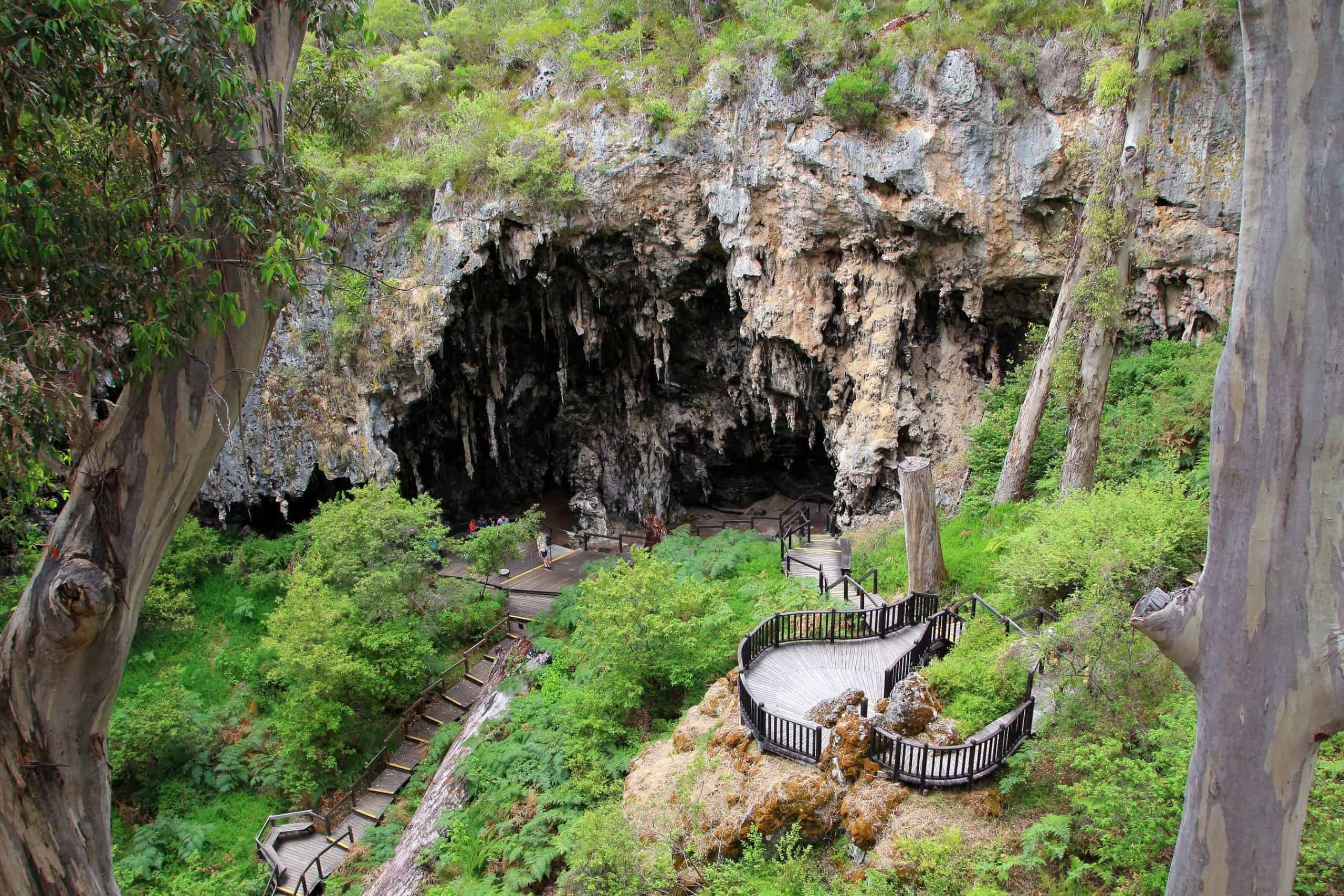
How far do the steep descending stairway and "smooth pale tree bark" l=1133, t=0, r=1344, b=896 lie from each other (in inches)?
505

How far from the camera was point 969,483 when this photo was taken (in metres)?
16.6

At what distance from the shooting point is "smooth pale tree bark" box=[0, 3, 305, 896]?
4.43m

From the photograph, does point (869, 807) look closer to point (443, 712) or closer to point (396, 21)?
point (443, 712)

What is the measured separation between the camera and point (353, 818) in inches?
546

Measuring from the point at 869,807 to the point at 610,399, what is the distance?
62.4ft

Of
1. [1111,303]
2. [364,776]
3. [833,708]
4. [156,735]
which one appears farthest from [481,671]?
[1111,303]

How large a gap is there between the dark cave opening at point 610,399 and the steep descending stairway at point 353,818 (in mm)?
6475

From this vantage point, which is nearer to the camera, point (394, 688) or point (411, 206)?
point (394, 688)

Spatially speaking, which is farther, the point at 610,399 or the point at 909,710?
the point at 610,399

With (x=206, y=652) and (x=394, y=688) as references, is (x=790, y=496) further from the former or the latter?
(x=206, y=652)

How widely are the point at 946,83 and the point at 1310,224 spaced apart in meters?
13.8

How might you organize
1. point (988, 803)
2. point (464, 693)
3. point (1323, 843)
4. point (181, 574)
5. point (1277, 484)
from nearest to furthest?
1. point (1277, 484)
2. point (1323, 843)
3. point (988, 803)
4. point (464, 693)
5. point (181, 574)

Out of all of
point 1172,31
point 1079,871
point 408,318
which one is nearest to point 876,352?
point 1172,31

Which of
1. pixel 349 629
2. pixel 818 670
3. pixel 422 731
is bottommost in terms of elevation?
pixel 422 731
